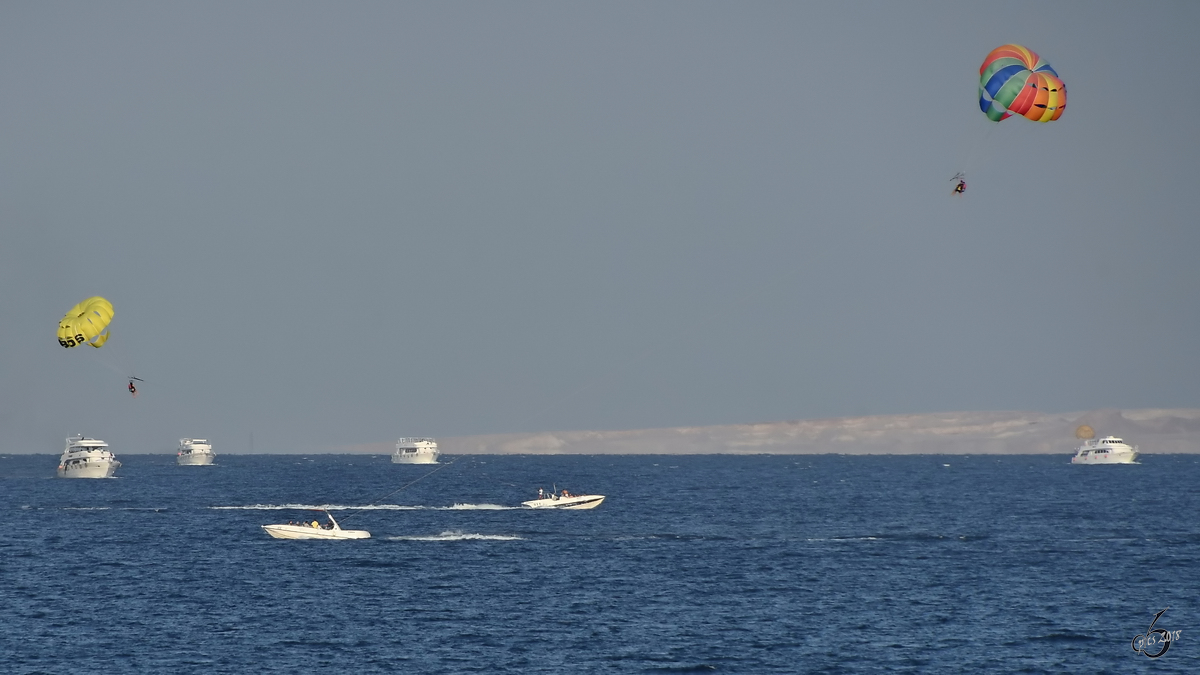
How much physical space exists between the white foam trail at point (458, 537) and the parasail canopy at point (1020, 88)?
60625 mm

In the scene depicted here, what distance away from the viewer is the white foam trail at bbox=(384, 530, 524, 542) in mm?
127438

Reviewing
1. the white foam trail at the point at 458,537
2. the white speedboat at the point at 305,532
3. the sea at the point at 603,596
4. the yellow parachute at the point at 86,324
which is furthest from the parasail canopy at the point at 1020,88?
the yellow parachute at the point at 86,324

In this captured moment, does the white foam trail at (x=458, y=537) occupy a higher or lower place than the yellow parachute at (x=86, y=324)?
lower

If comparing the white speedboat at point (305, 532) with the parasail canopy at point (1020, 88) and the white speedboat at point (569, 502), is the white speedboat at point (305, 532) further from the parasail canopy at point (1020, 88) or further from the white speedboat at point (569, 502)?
the parasail canopy at point (1020, 88)

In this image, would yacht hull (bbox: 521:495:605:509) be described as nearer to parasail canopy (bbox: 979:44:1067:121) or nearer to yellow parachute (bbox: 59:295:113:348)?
yellow parachute (bbox: 59:295:113:348)

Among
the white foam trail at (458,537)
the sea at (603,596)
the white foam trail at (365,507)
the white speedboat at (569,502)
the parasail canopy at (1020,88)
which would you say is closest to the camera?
the sea at (603,596)

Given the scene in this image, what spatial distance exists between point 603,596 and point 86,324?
68.0 m

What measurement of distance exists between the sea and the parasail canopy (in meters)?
37.6

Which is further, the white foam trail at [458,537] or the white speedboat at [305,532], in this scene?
the white foam trail at [458,537]

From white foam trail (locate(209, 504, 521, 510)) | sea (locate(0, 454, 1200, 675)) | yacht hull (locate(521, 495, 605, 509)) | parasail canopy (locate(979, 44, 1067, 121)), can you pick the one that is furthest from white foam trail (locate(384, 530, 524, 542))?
parasail canopy (locate(979, 44, 1067, 121))

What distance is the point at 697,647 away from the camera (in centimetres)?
7544

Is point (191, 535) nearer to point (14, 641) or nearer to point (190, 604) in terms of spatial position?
point (190, 604)

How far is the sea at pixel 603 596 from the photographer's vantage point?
73.0m

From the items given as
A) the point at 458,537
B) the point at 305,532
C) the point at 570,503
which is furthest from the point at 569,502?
the point at 305,532
